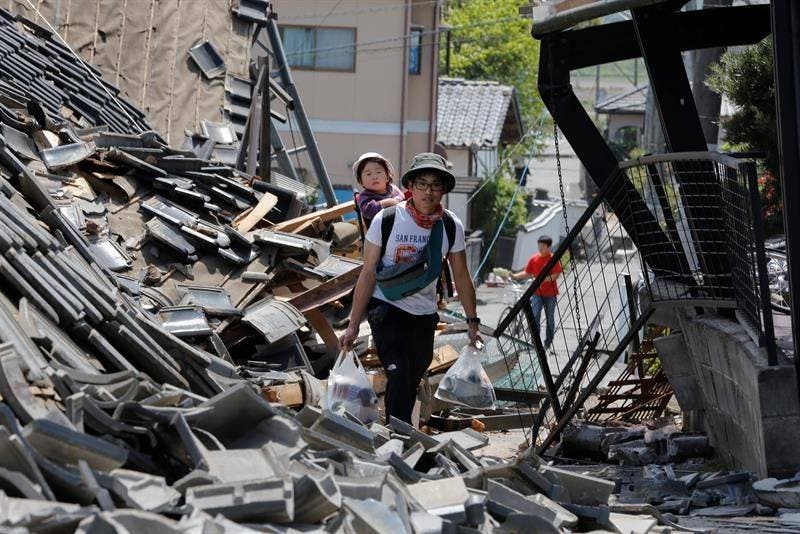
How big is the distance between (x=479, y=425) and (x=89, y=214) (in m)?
3.83

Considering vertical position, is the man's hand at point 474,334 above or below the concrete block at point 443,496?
above

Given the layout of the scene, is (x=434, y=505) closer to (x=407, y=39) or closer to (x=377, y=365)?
(x=377, y=365)

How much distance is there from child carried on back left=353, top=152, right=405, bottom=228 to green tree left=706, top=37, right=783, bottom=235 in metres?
4.55

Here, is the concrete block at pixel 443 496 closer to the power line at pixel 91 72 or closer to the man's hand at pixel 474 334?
the man's hand at pixel 474 334

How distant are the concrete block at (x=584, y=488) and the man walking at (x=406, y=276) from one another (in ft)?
5.45

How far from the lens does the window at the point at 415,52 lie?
34531 millimetres

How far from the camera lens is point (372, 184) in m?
9.12

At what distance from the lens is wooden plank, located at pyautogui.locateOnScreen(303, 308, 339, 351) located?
11906 millimetres

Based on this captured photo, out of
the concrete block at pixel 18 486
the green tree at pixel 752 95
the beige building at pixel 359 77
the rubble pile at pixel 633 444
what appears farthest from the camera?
the beige building at pixel 359 77

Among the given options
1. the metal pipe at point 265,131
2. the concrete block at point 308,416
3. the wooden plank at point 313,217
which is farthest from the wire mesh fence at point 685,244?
the metal pipe at point 265,131

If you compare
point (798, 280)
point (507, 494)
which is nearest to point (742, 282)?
point (798, 280)

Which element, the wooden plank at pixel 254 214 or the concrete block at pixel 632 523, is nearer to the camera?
the concrete block at pixel 632 523

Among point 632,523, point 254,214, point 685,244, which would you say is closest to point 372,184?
point 685,244

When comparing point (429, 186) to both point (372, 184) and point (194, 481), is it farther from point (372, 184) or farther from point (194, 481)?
point (194, 481)
